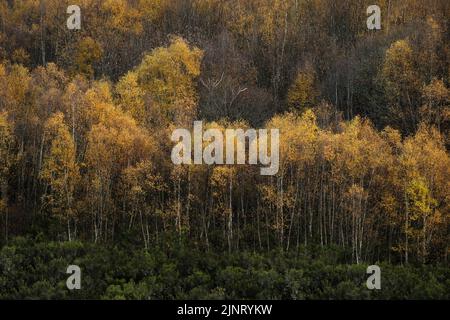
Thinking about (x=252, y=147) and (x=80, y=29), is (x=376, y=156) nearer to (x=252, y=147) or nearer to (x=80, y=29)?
(x=252, y=147)

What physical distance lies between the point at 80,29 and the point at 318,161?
130 feet

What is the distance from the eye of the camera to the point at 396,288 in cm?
3466

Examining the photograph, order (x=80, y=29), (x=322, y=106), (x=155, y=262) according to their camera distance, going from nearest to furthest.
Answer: (x=155, y=262), (x=322, y=106), (x=80, y=29)

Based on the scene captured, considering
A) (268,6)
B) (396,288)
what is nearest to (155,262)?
(396,288)

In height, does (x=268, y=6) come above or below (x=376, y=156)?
above

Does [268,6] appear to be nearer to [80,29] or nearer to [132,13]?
[132,13]

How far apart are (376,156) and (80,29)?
43.1m

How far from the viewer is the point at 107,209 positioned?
4275 cm

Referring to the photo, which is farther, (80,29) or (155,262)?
(80,29)

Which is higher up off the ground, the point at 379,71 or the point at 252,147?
the point at 379,71
